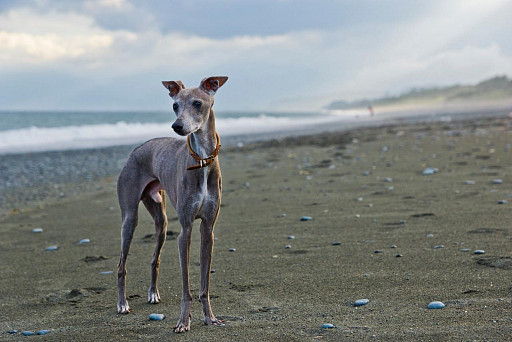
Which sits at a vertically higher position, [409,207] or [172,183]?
[172,183]

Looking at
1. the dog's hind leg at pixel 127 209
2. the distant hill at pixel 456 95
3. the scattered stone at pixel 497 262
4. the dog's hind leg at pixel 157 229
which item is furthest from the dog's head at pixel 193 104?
the distant hill at pixel 456 95

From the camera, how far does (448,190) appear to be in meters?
10.0

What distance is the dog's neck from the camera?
4711 millimetres

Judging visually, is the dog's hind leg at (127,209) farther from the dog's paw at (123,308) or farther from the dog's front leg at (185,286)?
the dog's front leg at (185,286)

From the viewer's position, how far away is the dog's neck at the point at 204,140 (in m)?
4.71

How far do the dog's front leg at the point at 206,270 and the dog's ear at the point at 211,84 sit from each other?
1.00 m

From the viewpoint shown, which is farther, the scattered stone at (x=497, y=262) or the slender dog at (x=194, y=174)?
the scattered stone at (x=497, y=262)

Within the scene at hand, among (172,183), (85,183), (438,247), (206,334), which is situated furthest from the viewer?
(85,183)

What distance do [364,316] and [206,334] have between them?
3.85ft

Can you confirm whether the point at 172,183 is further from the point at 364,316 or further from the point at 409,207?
the point at 409,207

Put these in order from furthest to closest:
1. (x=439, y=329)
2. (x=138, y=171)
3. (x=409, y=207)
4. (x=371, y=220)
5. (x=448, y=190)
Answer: (x=448, y=190)
(x=409, y=207)
(x=371, y=220)
(x=138, y=171)
(x=439, y=329)

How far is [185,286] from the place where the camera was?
4746 millimetres

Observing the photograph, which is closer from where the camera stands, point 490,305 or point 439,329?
point 439,329

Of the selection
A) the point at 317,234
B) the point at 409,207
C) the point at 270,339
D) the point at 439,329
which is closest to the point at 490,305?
the point at 439,329
